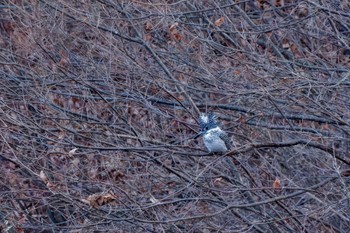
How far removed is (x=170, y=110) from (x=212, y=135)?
1352 millimetres

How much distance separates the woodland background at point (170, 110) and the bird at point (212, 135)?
0.13 meters

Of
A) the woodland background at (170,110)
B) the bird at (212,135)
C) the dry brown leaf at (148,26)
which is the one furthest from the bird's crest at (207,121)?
the dry brown leaf at (148,26)

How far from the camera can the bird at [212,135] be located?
6.42 metres

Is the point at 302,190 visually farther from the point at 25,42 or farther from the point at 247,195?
the point at 25,42

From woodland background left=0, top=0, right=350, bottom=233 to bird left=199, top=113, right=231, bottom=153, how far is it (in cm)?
13

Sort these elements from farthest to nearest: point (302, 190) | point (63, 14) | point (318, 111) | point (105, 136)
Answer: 1. point (63, 14)
2. point (105, 136)
3. point (318, 111)
4. point (302, 190)

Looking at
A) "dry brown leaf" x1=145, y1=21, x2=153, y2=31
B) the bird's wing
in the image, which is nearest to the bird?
the bird's wing

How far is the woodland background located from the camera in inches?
267

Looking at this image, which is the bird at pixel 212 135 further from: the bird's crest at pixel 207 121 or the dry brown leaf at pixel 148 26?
the dry brown leaf at pixel 148 26

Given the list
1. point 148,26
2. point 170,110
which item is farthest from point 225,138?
point 148,26

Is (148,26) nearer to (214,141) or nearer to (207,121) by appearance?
(207,121)

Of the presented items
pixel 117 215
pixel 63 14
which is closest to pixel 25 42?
pixel 63 14

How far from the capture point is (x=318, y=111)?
22.2 ft

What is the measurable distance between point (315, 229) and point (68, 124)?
6.73ft
